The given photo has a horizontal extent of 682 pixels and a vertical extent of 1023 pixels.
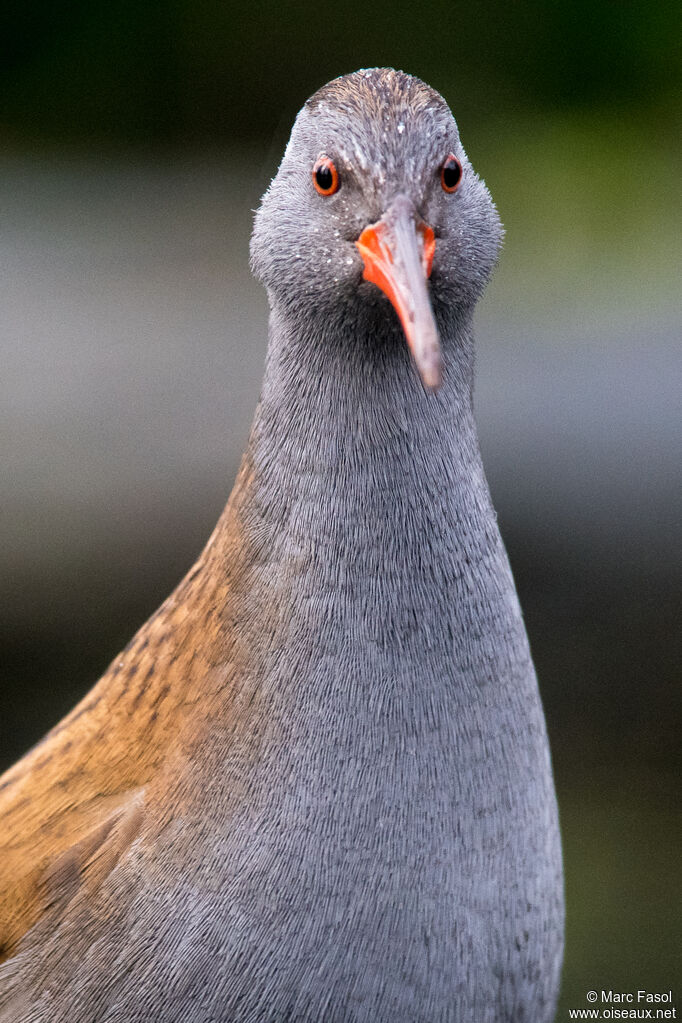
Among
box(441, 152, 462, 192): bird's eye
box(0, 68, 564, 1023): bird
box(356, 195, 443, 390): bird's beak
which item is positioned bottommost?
box(0, 68, 564, 1023): bird

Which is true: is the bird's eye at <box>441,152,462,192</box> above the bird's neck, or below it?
above

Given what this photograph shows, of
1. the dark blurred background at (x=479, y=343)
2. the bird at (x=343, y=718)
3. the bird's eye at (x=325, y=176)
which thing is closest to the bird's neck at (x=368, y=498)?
the bird at (x=343, y=718)

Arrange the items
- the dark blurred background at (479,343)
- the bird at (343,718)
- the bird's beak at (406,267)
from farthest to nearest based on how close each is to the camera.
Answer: the dark blurred background at (479,343), the bird at (343,718), the bird's beak at (406,267)

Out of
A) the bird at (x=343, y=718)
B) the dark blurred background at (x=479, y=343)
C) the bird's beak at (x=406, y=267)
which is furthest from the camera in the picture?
the dark blurred background at (x=479, y=343)

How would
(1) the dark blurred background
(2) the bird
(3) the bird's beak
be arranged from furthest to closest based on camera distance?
1. (1) the dark blurred background
2. (2) the bird
3. (3) the bird's beak

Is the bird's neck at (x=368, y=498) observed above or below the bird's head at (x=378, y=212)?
below

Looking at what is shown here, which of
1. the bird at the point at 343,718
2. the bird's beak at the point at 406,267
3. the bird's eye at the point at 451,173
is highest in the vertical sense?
the bird's eye at the point at 451,173

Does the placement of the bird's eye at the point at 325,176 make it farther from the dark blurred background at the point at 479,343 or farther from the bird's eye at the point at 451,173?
the dark blurred background at the point at 479,343

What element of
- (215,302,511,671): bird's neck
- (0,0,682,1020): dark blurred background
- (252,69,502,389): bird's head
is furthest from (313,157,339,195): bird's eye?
(0,0,682,1020): dark blurred background

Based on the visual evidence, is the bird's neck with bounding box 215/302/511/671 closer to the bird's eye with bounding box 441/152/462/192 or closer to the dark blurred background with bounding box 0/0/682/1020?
the bird's eye with bounding box 441/152/462/192
